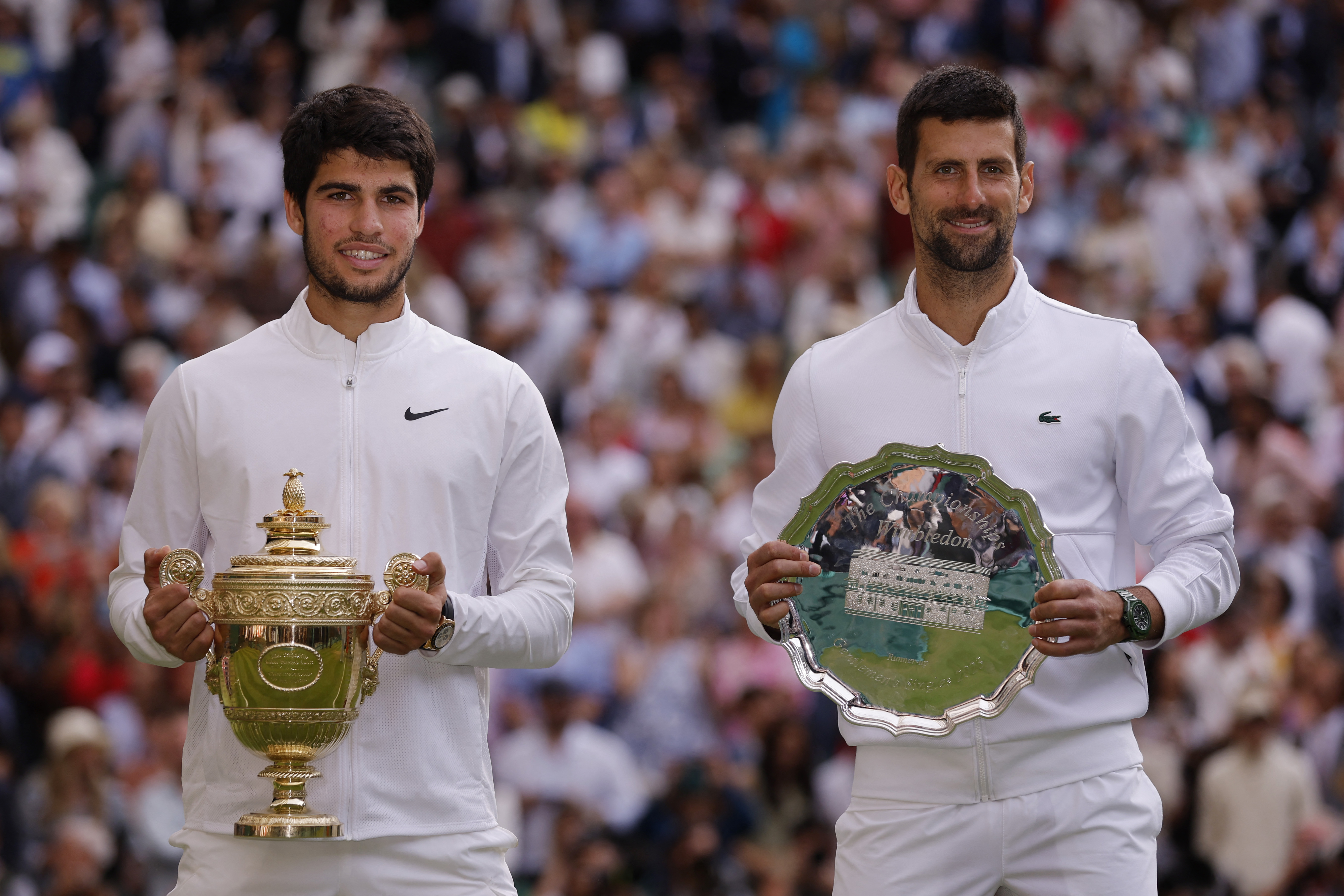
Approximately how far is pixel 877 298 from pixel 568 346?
2156 mm

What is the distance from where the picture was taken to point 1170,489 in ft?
13.4

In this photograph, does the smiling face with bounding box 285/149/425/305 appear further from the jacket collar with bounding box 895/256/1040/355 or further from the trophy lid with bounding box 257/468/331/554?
the jacket collar with bounding box 895/256/1040/355

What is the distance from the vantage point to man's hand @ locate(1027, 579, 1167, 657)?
3.79 m

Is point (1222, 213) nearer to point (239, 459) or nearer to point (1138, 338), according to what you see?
point (1138, 338)

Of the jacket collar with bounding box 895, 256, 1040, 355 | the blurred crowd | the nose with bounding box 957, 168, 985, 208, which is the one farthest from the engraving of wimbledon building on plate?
the blurred crowd

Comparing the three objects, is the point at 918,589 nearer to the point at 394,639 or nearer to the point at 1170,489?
the point at 1170,489

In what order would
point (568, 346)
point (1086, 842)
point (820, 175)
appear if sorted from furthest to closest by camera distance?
point (820, 175) < point (568, 346) < point (1086, 842)

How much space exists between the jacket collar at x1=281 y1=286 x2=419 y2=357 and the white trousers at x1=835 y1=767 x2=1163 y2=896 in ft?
5.02

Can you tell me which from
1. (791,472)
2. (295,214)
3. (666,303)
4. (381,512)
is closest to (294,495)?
(381,512)

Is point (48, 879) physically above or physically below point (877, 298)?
below

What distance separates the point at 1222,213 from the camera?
1432 centimetres

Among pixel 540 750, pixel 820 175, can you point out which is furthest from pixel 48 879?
pixel 820 175

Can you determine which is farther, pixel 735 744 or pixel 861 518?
pixel 735 744

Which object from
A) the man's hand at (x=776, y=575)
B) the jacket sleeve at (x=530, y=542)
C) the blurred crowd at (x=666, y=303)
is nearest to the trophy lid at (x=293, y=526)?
the jacket sleeve at (x=530, y=542)
